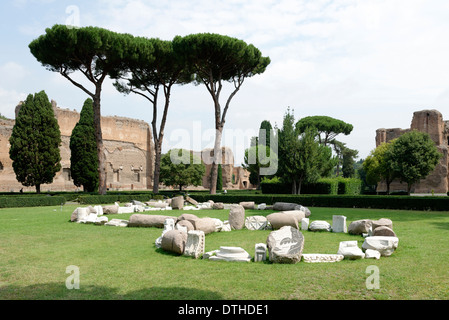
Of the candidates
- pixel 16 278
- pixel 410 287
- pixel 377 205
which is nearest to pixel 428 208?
pixel 377 205

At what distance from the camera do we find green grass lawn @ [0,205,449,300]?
13.6ft

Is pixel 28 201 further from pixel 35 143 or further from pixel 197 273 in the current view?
pixel 197 273

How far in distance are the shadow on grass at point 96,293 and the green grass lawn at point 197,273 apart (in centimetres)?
1

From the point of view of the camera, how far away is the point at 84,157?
90.7 ft

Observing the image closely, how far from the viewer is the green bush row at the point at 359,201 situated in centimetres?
1561

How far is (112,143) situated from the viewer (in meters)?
41.6

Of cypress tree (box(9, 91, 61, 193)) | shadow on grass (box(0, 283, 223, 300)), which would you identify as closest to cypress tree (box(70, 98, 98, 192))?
cypress tree (box(9, 91, 61, 193))

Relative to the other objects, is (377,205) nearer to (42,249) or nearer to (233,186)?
(42,249)

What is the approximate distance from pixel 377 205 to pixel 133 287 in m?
15.5

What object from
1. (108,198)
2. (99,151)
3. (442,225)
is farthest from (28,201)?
(442,225)

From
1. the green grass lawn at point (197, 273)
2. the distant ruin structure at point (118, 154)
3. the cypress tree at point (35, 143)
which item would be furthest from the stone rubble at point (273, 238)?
the distant ruin structure at point (118, 154)

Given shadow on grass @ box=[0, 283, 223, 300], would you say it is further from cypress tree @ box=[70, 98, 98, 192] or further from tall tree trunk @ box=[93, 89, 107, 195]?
cypress tree @ box=[70, 98, 98, 192]

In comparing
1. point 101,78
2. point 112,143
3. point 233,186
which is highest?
point 101,78

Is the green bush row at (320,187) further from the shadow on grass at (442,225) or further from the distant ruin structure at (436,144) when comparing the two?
the shadow on grass at (442,225)
